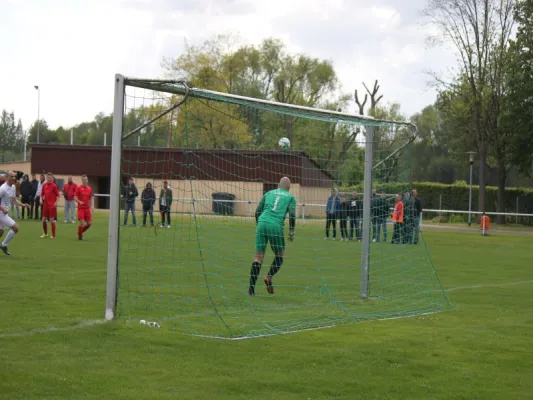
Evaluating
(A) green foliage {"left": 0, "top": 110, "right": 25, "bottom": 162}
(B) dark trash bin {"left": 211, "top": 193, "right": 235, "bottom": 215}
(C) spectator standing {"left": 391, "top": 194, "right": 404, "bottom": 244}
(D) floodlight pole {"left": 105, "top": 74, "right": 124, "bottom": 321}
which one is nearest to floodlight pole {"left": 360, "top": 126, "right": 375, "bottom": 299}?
(B) dark trash bin {"left": 211, "top": 193, "right": 235, "bottom": 215}

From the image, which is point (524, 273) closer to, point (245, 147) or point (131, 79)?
point (245, 147)

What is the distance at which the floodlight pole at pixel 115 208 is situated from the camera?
942 cm

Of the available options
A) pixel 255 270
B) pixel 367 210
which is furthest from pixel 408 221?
pixel 255 270

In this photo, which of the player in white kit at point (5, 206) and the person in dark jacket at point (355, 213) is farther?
the person in dark jacket at point (355, 213)

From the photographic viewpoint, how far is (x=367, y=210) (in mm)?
12727

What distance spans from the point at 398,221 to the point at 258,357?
12645 millimetres

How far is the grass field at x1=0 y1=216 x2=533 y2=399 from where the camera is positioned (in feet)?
21.4

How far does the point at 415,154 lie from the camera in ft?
301

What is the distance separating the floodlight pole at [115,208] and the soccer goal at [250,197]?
1cm

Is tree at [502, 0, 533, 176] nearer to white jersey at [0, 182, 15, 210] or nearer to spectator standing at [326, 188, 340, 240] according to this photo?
spectator standing at [326, 188, 340, 240]

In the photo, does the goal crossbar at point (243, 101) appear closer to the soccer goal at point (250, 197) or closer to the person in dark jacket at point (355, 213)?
the soccer goal at point (250, 197)

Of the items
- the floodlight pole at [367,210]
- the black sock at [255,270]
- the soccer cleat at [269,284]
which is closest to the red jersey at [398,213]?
the floodlight pole at [367,210]

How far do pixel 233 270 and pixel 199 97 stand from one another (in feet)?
21.9

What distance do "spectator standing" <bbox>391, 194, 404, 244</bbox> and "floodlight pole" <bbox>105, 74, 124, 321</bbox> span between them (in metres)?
8.91
